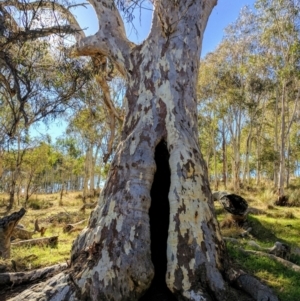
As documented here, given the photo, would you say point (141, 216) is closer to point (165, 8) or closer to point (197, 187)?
point (197, 187)

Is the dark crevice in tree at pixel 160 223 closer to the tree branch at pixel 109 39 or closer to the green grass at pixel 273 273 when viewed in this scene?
the green grass at pixel 273 273

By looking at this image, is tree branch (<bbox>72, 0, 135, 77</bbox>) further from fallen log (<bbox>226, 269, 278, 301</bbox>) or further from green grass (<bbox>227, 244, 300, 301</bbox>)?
green grass (<bbox>227, 244, 300, 301</bbox>)

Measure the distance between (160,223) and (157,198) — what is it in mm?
298

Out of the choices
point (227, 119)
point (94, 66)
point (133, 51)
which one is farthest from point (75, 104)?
point (227, 119)

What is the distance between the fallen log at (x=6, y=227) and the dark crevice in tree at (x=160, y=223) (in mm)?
2643

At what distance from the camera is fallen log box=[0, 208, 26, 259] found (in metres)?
5.95

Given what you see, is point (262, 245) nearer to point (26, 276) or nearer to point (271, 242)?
point (271, 242)

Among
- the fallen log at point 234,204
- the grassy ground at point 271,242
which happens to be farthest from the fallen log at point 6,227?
the fallen log at point 234,204

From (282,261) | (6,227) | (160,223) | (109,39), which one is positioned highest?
(109,39)

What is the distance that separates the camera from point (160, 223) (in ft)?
13.8

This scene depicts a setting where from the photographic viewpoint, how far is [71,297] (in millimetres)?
3404

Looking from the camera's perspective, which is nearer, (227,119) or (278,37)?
(278,37)

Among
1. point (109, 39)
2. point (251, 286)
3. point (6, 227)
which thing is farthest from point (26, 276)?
point (109, 39)

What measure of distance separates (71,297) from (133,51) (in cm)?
321
